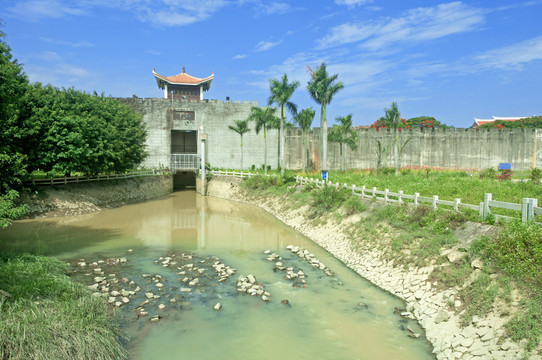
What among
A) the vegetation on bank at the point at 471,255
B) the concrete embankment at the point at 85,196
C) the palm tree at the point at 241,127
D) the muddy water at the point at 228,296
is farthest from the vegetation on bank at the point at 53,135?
the vegetation on bank at the point at 471,255

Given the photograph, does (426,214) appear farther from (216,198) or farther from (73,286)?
(216,198)

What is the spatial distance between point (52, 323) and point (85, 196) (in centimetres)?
2235

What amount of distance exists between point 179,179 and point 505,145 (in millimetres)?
40891

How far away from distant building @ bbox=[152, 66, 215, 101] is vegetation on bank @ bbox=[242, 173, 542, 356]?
131 ft

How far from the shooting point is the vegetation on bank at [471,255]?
7.52 m

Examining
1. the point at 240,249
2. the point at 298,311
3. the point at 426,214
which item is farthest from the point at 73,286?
the point at 426,214

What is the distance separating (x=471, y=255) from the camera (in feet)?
32.4

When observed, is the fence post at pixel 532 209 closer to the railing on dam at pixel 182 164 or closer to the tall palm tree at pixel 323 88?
the tall palm tree at pixel 323 88

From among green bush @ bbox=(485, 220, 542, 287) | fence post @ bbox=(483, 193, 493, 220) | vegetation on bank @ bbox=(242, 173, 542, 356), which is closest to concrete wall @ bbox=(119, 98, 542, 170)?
vegetation on bank @ bbox=(242, 173, 542, 356)

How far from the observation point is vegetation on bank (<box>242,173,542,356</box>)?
7.52 meters

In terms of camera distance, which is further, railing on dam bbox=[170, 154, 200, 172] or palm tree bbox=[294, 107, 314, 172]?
railing on dam bbox=[170, 154, 200, 172]

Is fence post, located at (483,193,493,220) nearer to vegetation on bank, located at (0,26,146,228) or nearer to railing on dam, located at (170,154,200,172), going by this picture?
vegetation on bank, located at (0,26,146,228)

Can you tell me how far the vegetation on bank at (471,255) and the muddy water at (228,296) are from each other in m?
1.54

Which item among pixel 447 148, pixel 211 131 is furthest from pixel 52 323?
pixel 447 148
